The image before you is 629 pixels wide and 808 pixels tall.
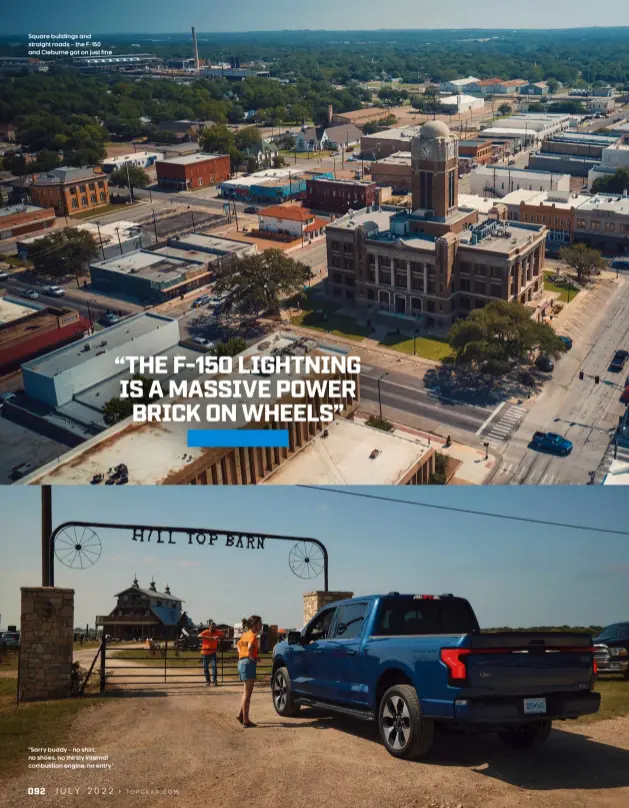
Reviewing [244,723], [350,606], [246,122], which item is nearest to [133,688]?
[244,723]

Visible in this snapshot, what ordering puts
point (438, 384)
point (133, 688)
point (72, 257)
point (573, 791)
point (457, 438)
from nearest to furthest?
point (573, 791)
point (133, 688)
point (457, 438)
point (438, 384)
point (72, 257)

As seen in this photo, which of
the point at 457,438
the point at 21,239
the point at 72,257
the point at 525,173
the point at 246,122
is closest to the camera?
the point at 457,438

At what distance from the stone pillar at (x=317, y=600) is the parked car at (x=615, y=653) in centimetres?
321

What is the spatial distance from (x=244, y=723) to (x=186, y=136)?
77315 mm

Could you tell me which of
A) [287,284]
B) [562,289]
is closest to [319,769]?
[287,284]

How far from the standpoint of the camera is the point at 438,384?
31.4 m

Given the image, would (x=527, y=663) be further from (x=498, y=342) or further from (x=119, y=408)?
(x=498, y=342)

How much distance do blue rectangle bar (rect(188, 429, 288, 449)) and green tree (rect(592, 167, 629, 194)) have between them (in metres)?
53.5

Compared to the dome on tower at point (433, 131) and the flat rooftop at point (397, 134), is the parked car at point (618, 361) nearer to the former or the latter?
the dome on tower at point (433, 131)

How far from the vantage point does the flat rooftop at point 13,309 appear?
1190 inches

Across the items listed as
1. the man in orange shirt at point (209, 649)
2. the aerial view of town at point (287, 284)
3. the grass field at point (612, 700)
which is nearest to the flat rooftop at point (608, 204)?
the aerial view of town at point (287, 284)

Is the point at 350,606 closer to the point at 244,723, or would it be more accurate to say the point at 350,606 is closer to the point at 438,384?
the point at 244,723

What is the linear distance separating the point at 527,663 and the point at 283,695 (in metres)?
2.91

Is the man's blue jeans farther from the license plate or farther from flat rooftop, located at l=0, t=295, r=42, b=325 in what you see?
flat rooftop, located at l=0, t=295, r=42, b=325
